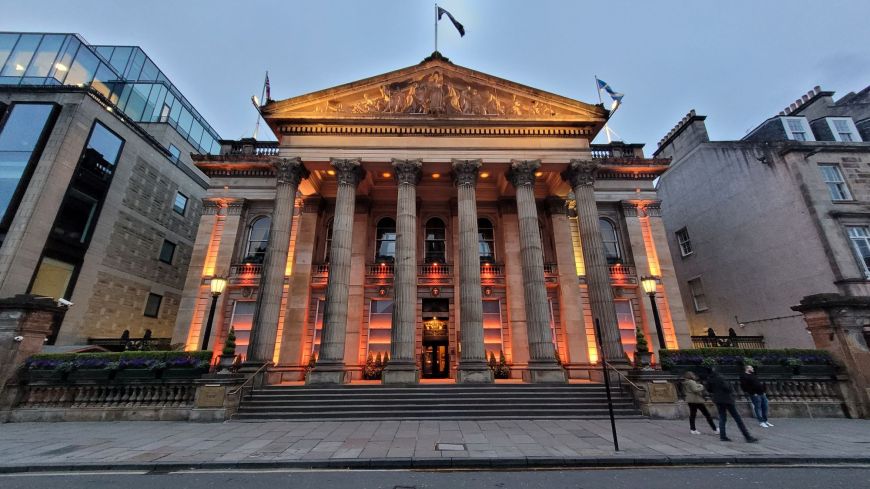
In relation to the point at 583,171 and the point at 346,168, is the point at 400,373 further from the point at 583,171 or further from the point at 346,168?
the point at 583,171

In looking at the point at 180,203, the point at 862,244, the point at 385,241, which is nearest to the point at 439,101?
the point at 385,241

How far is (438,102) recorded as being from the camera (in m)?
18.0

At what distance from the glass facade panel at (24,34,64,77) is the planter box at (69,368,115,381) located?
21.9 metres

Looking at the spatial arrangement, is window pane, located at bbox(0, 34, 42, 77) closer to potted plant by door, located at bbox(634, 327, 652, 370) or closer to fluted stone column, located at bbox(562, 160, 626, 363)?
fluted stone column, located at bbox(562, 160, 626, 363)

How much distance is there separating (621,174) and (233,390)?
75.4 ft

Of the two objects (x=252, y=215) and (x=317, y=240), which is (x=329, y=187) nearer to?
(x=317, y=240)

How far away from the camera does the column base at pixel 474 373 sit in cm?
1377

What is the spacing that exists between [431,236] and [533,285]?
775cm

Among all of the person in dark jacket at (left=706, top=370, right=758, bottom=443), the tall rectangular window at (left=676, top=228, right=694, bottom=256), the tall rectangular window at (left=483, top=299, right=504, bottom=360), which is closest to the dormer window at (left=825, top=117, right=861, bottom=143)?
the tall rectangular window at (left=676, top=228, right=694, bottom=256)

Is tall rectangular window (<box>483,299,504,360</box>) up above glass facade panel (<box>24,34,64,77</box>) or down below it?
below

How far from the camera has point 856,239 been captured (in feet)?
59.8

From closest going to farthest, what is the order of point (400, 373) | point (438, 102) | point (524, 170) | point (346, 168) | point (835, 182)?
point (400, 373), point (346, 168), point (524, 170), point (438, 102), point (835, 182)

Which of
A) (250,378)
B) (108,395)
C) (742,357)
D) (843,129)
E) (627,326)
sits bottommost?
(108,395)

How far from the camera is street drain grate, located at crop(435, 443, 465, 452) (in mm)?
7323
